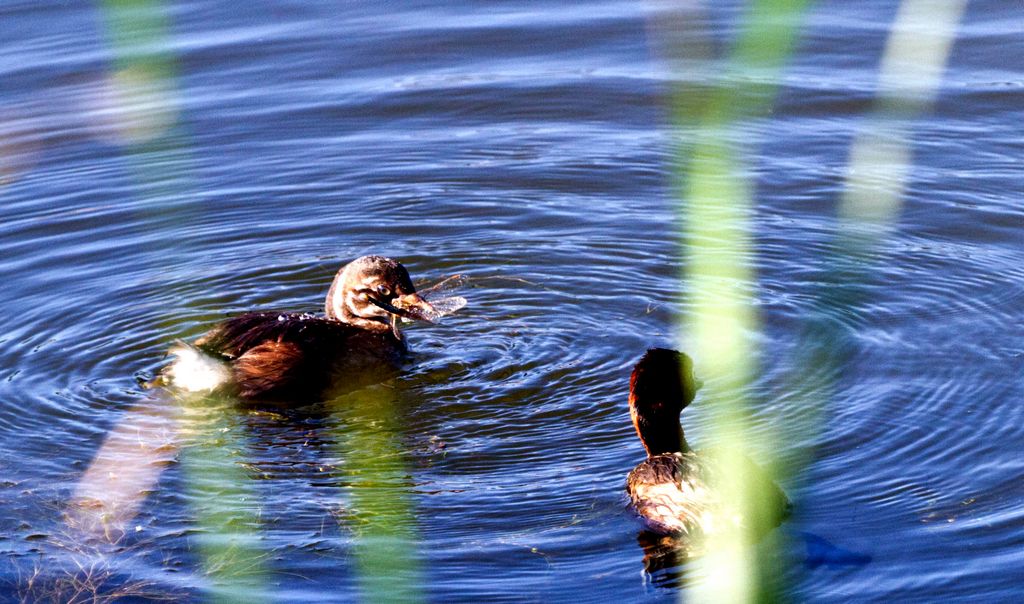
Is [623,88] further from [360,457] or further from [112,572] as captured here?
[112,572]

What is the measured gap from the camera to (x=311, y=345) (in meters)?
7.10

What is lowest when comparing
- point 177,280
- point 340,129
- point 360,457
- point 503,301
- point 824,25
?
point 360,457

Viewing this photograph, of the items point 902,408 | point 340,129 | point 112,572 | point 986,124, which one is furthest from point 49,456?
point 986,124

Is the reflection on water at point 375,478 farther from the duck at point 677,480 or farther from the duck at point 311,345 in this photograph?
the duck at point 677,480

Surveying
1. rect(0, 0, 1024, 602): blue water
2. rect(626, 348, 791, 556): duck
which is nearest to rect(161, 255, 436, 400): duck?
rect(0, 0, 1024, 602): blue water

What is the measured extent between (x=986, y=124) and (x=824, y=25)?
256cm

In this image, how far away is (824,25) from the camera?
1237 cm

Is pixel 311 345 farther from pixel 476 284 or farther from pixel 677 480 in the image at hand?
pixel 677 480

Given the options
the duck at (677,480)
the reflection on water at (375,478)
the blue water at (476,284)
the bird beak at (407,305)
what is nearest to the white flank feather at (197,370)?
the blue water at (476,284)

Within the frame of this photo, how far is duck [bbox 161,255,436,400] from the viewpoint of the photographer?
6.93 m

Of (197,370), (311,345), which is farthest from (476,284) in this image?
(197,370)

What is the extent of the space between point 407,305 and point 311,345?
702 mm

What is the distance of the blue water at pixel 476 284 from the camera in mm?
5188

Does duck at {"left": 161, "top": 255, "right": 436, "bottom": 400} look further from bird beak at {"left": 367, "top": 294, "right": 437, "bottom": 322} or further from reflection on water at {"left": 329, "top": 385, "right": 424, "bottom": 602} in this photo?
reflection on water at {"left": 329, "top": 385, "right": 424, "bottom": 602}
